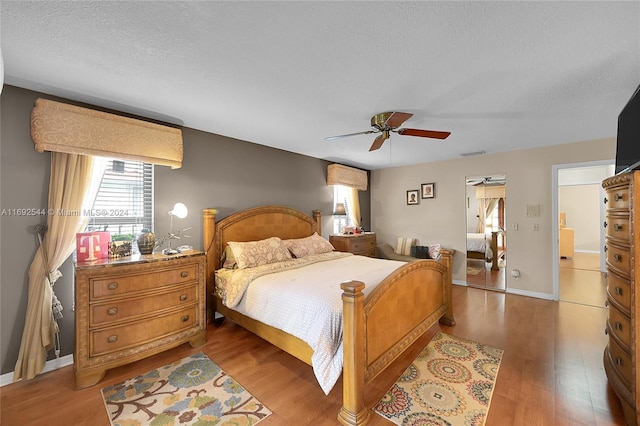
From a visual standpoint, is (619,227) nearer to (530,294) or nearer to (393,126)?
(393,126)

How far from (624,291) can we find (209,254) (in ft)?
12.1

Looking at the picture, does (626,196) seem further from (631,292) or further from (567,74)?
(567,74)

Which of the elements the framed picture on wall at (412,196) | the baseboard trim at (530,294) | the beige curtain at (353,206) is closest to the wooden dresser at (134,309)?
the beige curtain at (353,206)

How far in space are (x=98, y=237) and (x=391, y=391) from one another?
278cm

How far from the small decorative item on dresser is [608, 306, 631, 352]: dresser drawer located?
380 centimetres

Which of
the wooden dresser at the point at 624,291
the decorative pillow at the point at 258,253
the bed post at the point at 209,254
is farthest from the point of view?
the bed post at the point at 209,254

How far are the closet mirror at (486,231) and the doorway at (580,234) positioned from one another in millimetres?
701

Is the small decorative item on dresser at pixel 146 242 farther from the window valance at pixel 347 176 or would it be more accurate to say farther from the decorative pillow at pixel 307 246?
the window valance at pixel 347 176

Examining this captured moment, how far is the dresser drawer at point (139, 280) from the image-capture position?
211 centimetres

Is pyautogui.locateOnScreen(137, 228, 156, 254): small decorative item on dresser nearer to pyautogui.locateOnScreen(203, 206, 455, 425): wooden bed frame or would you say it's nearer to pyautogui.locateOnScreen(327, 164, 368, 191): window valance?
pyautogui.locateOnScreen(203, 206, 455, 425): wooden bed frame

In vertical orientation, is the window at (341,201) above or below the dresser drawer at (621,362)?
above

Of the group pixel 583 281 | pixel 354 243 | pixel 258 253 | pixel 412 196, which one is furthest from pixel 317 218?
pixel 583 281

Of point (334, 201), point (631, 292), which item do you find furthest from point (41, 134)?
point (631, 292)

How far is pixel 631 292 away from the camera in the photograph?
64.6 inches
